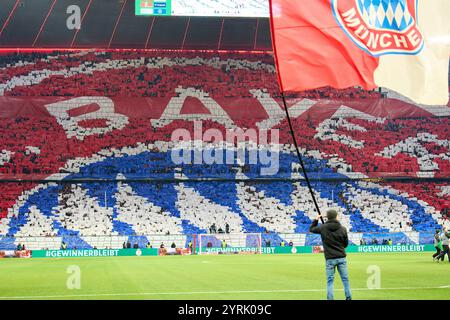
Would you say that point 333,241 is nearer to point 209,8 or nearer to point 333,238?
point 333,238

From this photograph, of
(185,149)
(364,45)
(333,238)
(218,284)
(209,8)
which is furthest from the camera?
(185,149)

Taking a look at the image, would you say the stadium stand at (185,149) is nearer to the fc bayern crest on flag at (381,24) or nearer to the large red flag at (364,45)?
the large red flag at (364,45)

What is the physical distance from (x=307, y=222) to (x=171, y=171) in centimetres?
1208

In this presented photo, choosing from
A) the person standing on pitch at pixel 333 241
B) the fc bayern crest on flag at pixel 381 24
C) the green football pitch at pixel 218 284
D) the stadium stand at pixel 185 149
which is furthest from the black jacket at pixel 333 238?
the stadium stand at pixel 185 149

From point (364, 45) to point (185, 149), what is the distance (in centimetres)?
4820

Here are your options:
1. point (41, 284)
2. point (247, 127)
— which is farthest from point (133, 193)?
point (41, 284)

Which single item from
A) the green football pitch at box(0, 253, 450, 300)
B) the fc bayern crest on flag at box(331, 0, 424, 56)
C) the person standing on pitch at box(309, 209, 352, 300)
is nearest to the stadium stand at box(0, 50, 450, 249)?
the green football pitch at box(0, 253, 450, 300)

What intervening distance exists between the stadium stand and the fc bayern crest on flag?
39.3m

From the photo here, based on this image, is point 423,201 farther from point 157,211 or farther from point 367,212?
point 157,211

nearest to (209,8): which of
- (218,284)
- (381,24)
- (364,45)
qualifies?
(218,284)

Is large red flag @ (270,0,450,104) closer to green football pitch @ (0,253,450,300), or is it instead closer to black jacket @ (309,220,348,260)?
black jacket @ (309,220,348,260)

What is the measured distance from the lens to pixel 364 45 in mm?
11008

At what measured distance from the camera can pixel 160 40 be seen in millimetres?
64250

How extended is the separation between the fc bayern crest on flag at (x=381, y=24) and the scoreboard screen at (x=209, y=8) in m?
43.7
